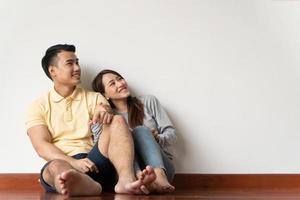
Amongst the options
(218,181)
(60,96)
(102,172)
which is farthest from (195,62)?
(102,172)

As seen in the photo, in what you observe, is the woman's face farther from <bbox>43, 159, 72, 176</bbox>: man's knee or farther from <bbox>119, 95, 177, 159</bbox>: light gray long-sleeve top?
<bbox>43, 159, 72, 176</bbox>: man's knee

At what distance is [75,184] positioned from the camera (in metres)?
1.71

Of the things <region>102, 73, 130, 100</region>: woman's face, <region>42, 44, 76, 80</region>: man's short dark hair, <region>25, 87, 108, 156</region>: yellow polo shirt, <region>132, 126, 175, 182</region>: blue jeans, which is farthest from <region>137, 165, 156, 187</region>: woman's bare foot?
<region>42, 44, 76, 80</region>: man's short dark hair

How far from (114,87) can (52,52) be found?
0.35 meters

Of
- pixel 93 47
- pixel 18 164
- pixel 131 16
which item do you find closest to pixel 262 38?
pixel 131 16

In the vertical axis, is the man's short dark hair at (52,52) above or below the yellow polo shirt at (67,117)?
above

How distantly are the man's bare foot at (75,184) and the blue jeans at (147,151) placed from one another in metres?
0.30

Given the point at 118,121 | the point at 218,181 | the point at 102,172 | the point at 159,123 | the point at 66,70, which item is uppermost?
the point at 66,70

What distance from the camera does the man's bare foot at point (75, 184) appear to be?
1.66 m

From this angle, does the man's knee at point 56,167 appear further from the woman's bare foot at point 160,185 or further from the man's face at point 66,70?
the man's face at point 66,70

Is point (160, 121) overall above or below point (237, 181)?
above

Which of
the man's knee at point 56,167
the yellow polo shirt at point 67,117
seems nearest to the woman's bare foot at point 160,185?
the man's knee at point 56,167

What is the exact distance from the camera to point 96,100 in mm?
2410

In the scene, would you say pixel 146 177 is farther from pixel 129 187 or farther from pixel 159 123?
pixel 159 123
